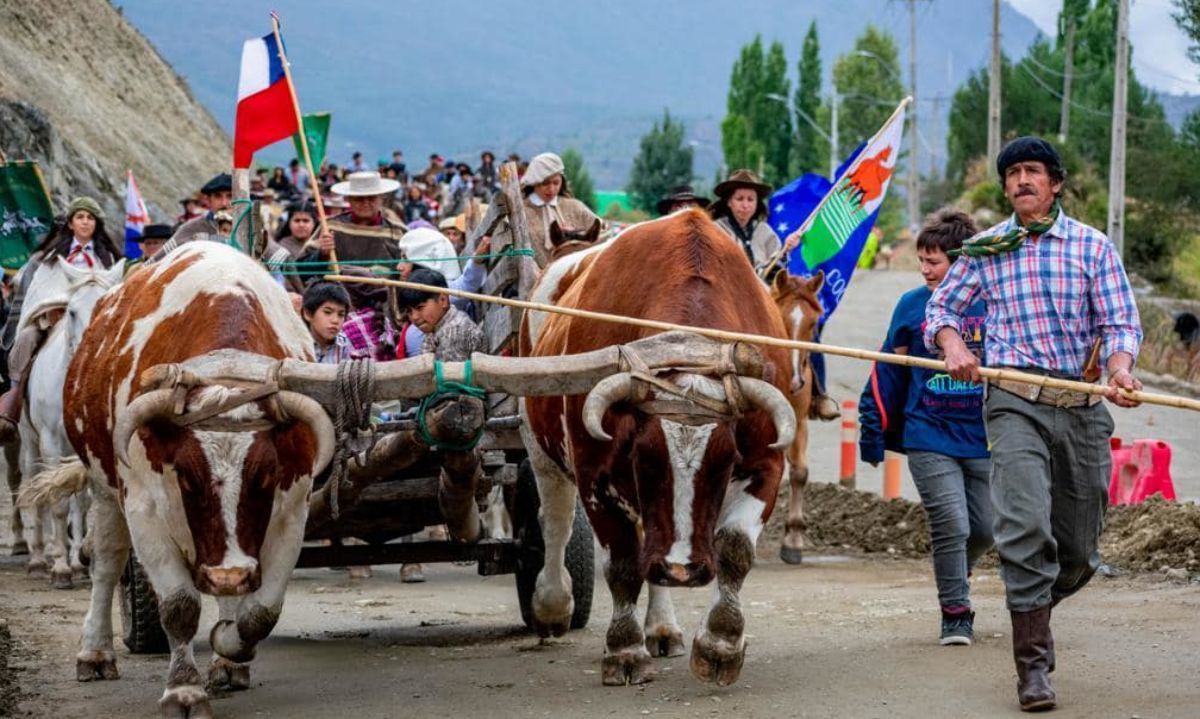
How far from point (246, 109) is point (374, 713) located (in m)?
4.61

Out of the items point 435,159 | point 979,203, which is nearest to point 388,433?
point 435,159

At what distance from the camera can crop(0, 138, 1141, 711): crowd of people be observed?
308 inches

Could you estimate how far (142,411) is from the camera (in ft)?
26.0

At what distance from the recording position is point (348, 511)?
10.1 metres

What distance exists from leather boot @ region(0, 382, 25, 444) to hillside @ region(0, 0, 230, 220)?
551 inches

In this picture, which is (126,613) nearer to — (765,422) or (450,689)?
(450,689)

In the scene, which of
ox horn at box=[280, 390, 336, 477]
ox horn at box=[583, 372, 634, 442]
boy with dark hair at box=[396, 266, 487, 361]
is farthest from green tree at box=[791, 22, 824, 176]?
ox horn at box=[280, 390, 336, 477]

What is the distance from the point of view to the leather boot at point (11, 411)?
47.6 ft

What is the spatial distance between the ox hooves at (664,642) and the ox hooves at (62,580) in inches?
220

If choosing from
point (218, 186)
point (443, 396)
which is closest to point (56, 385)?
point (218, 186)

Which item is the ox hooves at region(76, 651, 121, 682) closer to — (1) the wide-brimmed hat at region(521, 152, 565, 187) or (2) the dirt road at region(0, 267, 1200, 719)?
(2) the dirt road at region(0, 267, 1200, 719)

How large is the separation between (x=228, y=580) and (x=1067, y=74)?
75.7 metres

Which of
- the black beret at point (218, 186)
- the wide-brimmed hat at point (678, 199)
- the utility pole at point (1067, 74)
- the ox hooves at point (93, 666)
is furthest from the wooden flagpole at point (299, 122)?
the utility pole at point (1067, 74)

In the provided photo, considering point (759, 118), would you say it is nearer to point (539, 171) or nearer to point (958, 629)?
point (539, 171)
